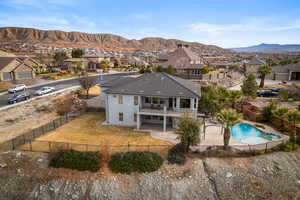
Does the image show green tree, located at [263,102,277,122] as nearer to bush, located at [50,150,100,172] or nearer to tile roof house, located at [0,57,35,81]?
bush, located at [50,150,100,172]

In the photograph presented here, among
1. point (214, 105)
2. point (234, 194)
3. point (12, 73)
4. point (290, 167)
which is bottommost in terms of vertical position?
point (234, 194)

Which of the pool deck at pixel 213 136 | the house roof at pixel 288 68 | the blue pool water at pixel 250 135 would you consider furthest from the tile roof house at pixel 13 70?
the house roof at pixel 288 68

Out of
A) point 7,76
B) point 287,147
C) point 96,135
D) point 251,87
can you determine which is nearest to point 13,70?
point 7,76

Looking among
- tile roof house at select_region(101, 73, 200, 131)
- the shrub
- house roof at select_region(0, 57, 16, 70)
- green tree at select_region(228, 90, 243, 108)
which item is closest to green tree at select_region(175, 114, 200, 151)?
tile roof house at select_region(101, 73, 200, 131)

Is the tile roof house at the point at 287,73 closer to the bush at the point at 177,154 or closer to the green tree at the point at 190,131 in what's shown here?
the green tree at the point at 190,131

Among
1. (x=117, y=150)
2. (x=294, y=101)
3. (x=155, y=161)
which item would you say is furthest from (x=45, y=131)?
(x=294, y=101)

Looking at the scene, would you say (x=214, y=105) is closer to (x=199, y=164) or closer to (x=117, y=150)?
(x=199, y=164)

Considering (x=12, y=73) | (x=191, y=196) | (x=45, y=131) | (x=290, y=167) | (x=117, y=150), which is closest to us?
(x=191, y=196)
